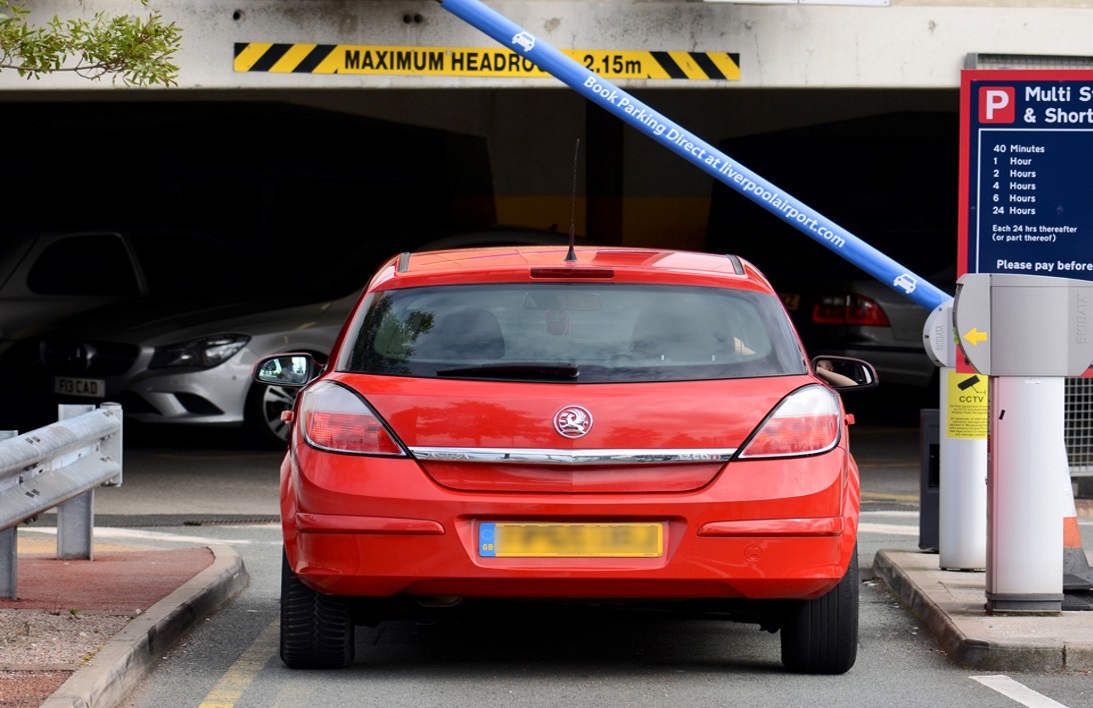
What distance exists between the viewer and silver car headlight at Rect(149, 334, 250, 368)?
43.9 ft

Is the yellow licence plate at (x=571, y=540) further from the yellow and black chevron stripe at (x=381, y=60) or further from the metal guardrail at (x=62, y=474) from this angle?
the yellow and black chevron stripe at (x=381, y=60)

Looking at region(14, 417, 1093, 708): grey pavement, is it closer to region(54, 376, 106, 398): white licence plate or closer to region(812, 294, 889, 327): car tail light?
region(54, 376, 106, 398): white licence plate

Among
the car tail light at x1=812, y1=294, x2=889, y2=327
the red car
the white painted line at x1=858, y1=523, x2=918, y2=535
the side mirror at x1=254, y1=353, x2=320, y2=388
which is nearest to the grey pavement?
the red car

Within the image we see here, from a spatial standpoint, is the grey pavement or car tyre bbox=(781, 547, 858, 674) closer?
the grey pavement

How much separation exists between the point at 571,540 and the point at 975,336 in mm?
1938

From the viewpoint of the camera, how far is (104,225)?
16.2 m

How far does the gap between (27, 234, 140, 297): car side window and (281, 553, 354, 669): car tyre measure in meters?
10.1

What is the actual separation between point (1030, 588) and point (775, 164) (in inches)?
656

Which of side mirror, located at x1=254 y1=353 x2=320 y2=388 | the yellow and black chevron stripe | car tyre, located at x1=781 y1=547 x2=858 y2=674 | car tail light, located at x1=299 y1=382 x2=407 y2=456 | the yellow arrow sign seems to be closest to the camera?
car tail light, located at x1=299 y1=382 x2=407 y2=456

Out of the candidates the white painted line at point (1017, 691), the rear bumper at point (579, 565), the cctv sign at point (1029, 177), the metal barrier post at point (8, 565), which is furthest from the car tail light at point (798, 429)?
the metal barrier post at point (8, 565)

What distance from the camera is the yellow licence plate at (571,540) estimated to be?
5.67 m

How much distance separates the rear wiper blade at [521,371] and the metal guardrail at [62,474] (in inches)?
71.1

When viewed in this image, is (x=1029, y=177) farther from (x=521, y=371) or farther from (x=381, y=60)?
(x=381, y=60)

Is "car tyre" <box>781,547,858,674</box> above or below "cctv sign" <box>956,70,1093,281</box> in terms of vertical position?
below
